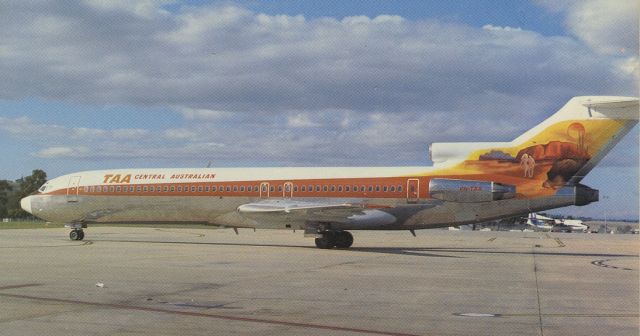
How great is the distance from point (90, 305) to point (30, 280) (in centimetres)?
441

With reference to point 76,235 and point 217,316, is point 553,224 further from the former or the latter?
point 217,316

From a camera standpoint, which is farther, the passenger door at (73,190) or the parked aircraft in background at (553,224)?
the parked aircraft in background at (553,224)

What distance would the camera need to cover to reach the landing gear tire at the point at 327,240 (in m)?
28.7

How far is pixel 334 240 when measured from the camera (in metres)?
28.9

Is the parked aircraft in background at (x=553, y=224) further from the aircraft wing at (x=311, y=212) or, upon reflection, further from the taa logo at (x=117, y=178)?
the taa logo at (x=117, y=178)

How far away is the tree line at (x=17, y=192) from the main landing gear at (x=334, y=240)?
9727 cm

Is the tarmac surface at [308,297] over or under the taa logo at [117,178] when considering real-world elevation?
under

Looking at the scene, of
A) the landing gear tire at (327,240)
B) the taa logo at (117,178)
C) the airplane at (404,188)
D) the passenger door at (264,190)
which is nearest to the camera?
the airplane at (404,188)

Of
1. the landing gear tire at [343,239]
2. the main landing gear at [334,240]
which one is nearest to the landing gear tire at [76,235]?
the main landing gear at [334,240]

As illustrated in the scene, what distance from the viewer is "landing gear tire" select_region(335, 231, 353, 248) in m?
28.9

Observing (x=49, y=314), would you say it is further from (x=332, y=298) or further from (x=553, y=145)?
(x=553, y=145)

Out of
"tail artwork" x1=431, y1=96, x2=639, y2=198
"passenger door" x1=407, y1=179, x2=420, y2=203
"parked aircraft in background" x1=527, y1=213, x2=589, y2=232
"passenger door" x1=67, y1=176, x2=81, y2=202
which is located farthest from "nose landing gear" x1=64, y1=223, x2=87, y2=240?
"parked aircraft in background" x1=527, y1=213, x2=589, y2=232

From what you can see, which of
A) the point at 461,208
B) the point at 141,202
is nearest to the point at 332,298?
the point at 461,208

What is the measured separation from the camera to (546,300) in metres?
12.6
